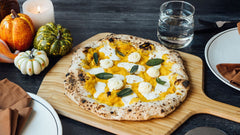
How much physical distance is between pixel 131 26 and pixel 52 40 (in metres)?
0.81

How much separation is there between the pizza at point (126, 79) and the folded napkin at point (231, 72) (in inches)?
10.3

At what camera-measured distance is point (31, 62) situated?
6.56 ft

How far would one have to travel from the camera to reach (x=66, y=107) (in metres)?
1.77

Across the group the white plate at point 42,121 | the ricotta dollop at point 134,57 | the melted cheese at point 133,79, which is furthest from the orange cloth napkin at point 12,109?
the ricotta dollop at point 134,57

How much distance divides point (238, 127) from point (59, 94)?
1136 millimetres

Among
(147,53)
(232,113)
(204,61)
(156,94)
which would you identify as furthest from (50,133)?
(204,61)

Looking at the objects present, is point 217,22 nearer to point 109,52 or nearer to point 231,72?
point 231,72

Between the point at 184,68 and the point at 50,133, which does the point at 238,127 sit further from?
the point at 50,133

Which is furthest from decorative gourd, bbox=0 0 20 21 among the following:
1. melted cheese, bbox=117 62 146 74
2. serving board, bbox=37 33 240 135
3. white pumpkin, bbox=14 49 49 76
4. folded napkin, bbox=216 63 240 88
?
folded napkin, bbox=216 63 240 88

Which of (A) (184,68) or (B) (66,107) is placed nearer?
(B) (66,107)

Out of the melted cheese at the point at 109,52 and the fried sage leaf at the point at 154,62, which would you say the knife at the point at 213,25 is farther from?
the melted cheese at the point at 109,52

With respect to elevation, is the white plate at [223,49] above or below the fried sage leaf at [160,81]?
above

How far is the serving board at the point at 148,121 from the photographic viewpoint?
164 cm

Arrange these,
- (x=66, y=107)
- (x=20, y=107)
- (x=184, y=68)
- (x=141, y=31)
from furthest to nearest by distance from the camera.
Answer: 1. (x=141, y=31)
2. (x=184, y=68)
3. (x=66, y=107)
4. (x=20, y=107)
